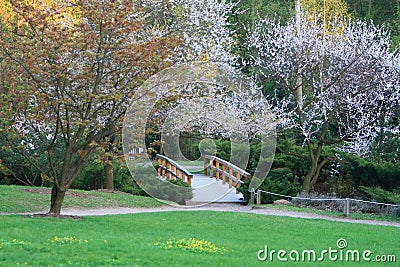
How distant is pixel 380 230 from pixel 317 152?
764cm

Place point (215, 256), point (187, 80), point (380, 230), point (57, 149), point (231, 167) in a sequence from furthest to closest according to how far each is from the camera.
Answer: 1. point (231, 167)
2. point (57, 149)
3. point (187, 80)
4. point (380, 230)
5. point (215, 256)

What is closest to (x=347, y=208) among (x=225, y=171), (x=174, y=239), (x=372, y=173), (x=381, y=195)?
(x=381, y=195)

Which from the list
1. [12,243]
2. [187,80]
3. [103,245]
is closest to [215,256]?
[103,245]

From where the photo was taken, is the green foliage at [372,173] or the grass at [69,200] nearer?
the grass at [69,200]

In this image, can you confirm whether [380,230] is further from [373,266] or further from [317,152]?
[317,152]

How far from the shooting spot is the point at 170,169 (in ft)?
76.1

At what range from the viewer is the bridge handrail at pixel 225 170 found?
2034cm

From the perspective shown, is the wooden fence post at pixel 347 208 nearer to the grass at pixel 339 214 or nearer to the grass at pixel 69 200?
the grass at pixel 339 214

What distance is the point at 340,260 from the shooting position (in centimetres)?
881

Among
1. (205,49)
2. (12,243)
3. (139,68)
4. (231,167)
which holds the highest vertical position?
(205,49)

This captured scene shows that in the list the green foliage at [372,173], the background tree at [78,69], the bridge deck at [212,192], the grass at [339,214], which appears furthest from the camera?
the bridge deck at [212,192]

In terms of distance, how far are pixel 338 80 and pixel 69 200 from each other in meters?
9.41

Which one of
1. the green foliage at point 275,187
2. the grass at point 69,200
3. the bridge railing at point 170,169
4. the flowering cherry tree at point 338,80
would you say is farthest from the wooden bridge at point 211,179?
the flowering cherry tree at point 338,80

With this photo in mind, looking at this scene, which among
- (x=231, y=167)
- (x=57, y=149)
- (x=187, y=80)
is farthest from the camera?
(x=231, y=167)
